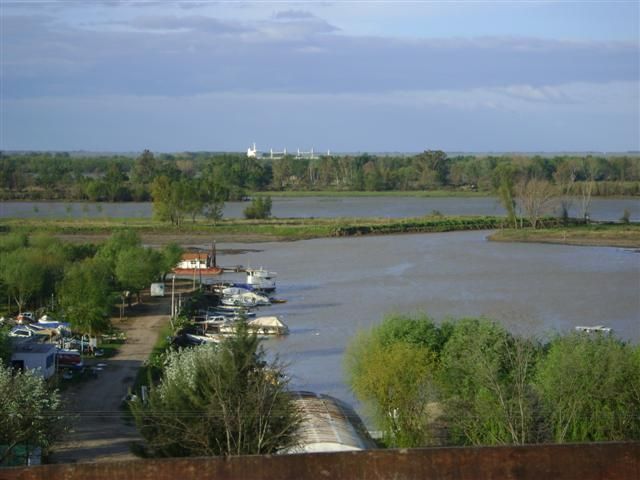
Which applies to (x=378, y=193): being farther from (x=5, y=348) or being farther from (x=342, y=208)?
(x=5, y=348)

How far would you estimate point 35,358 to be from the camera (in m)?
11.8

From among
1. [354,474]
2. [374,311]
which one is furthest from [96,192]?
[354,474]

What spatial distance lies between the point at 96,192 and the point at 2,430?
45.4m

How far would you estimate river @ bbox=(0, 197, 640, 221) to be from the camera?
42938 mm

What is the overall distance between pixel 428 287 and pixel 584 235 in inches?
546

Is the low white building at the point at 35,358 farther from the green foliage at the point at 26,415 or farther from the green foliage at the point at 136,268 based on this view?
the green foliage at the point at 136,268

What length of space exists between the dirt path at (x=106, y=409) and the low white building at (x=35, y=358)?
0.42 m

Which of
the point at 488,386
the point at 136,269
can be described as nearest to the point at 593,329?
the point at 488,386

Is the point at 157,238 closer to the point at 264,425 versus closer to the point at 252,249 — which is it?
the point at 252,249

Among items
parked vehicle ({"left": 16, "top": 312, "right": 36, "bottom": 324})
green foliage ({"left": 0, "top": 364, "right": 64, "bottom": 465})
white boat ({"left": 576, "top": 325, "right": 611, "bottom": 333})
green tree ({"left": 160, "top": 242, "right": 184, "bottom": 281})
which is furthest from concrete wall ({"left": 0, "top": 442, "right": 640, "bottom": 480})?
green tree ({"left": 160, "top": 242, "right": 184, "bottom": 281})

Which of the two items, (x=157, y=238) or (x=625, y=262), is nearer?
(x=625, y=262)

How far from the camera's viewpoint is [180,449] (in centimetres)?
767

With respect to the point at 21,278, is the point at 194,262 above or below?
below

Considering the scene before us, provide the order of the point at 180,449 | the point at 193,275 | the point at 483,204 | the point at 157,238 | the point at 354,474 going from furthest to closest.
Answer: the point at 483,204, the point at 157,238, the point at 193,275, the point at 180,449, the point at 354,474
